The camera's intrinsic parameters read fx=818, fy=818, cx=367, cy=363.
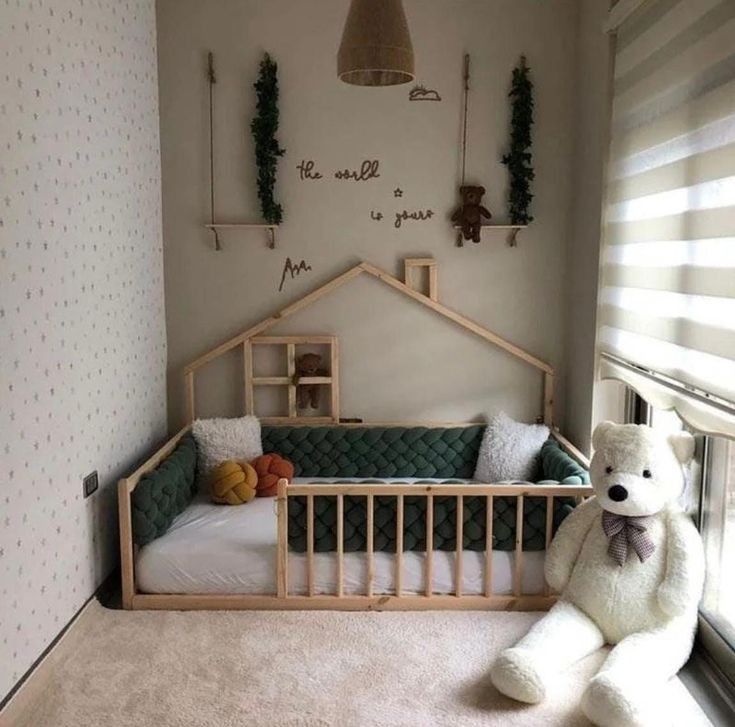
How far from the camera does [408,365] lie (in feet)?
12.8

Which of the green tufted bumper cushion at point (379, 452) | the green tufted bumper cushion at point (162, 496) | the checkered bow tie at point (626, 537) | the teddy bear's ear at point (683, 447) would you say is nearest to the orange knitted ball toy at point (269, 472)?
the green tufted bumper cushion at point (379, 452)

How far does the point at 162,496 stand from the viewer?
3.08 meters

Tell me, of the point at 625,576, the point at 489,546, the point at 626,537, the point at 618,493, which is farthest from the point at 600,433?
the point at 489,546

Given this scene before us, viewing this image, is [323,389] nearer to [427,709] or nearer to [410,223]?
[410,223]

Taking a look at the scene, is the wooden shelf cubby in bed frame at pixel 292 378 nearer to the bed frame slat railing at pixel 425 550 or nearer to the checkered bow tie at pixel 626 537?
the bed frame slat railing at pixel 425 550

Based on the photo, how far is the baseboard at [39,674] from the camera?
2258 millimetres

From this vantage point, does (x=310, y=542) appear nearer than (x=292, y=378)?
Yes

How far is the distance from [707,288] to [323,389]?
2.04 metres

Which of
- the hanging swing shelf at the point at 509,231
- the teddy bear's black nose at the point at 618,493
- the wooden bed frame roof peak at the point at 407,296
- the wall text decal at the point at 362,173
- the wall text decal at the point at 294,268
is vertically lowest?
the teddy bear's black nose at the point at 618,493

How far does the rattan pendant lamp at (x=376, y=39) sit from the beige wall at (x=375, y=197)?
1.46 meters

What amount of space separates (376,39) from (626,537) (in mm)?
1690

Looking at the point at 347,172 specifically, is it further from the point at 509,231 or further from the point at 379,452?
the point at 379,452

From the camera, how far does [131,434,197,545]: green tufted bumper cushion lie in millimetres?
→ 2967

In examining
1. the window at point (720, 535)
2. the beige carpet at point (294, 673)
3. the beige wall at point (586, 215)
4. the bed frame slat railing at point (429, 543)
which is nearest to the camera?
the beige carpet at point (294, 673)
